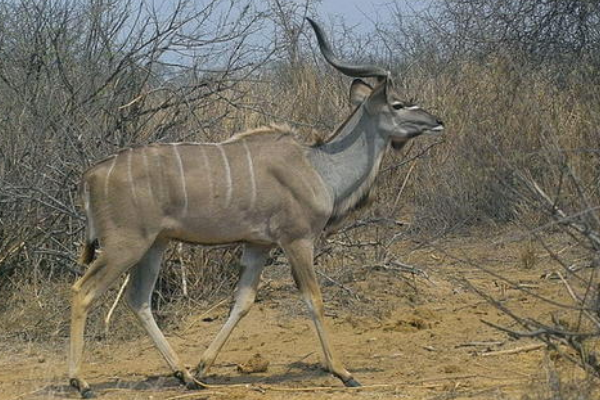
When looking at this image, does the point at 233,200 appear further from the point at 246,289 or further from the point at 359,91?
the point at 359,91

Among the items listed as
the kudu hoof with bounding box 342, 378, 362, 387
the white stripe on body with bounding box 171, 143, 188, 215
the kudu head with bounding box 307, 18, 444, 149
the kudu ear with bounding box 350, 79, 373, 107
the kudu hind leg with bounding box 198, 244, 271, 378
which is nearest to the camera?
the kudu hoof with bounding box 342, 378, 362, 387

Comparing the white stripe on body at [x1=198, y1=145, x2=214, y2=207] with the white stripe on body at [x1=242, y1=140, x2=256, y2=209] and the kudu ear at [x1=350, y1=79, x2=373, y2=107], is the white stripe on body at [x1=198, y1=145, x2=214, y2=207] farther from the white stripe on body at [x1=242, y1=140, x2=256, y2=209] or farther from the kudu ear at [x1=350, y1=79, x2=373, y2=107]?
the kudu ear at [x1=350, y1=79, x2=373, y2=107]

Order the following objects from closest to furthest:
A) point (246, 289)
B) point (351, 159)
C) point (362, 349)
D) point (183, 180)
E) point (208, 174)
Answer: point (183, 180), point (208, 174), point (246, 289), point (351, 159), point (362, 349)

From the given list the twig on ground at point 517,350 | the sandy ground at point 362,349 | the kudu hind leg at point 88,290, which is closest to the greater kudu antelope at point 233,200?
the kudu hind leg at point 88,290

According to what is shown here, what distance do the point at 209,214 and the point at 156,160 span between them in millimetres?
376

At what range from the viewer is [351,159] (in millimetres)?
6297

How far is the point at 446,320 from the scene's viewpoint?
683 centimetres

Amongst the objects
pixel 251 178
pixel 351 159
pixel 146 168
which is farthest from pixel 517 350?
pixel 146 168

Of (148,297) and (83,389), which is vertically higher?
(148,297)

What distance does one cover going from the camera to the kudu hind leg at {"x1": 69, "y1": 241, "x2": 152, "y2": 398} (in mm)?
5512

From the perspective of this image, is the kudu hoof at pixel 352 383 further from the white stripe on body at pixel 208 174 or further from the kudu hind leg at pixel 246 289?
the white stripe on body at pixel 208 174

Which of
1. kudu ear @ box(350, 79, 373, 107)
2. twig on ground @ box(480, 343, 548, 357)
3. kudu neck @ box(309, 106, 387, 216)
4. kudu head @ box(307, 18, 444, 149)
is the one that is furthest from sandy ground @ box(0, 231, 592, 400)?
Result: kudu ear @ box(350, 79, 373, 107)

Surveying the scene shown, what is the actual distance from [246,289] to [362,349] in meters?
0.81

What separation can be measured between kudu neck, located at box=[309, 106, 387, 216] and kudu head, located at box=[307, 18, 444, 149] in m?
0.05
